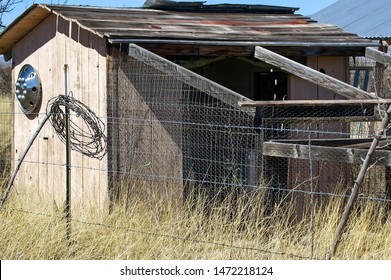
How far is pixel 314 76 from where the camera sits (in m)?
8.93

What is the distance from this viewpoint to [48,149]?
1079 centimetres

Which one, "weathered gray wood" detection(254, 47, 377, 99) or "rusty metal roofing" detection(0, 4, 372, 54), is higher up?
"rusty metal roofing" detection(0, 4, 372, 54)

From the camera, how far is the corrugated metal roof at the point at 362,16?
97.6ft

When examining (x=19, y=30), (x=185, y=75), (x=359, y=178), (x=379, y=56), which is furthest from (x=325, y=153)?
(x=19, y=30)

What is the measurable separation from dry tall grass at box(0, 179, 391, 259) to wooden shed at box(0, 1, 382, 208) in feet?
1.82

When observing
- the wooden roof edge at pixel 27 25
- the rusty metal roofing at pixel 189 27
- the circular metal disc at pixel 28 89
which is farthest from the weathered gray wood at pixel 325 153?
the circular metal disc at pixel 28 89

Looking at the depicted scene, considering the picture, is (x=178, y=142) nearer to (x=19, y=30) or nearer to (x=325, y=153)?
(x=325, y=153)

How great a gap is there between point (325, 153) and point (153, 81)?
2.98m

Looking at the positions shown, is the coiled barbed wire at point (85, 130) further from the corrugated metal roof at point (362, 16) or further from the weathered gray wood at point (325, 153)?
the corrugated metal roof at point (362, 16)

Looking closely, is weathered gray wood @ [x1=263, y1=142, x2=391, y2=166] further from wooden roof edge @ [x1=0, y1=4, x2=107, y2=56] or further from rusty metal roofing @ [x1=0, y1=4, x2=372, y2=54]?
wooden roof edge @ [x1=0, y1=4, x2=107, y2=56]

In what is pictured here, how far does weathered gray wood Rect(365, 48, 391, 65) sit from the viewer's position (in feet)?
31.4

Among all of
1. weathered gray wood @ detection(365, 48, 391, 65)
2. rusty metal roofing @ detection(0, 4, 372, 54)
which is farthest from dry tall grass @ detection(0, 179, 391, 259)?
rusty metal roofing @ detection(0, 4, 372, 54)

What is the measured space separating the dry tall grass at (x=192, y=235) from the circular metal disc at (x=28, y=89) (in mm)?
2895

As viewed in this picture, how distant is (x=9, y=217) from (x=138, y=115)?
2.17 metres
